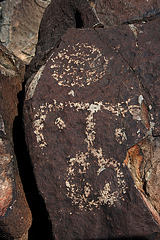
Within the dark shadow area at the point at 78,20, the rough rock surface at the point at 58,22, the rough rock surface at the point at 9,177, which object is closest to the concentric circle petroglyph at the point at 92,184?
the rough rock surface at the point at 9,177

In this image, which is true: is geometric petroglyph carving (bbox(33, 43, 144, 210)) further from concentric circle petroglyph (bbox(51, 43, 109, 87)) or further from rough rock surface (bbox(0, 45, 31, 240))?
rough rock surface (bbox(0, 45, 31, 240))

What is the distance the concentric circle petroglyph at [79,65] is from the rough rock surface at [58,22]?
308 millimetres

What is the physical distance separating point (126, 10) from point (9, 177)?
4.62 ft

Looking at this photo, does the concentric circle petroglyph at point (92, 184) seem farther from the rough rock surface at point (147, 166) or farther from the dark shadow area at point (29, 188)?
the dark shadow area at point (29, 188)

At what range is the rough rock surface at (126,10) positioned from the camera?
1.79 m

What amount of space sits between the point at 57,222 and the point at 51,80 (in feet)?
2.38

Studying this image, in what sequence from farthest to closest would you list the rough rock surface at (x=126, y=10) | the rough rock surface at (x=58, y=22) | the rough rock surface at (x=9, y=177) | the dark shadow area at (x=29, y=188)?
the rough rock surface at (x=126, y=10), the rough rock surface at (x=58, y=22), the dark shadow area at (x=29, y=188), the rough rock surface at (x=9, y=177)

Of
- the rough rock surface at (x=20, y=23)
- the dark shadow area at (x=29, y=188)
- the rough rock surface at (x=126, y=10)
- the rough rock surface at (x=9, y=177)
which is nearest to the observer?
the rough rock surface at (x=9, y=177)

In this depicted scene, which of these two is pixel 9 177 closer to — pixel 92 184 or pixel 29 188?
pixel 29 188

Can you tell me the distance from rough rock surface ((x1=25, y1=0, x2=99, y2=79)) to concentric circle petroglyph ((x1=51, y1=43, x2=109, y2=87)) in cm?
31

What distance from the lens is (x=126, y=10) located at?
6.03 ft

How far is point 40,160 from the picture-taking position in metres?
1.27

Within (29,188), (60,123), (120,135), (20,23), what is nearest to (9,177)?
(29,188)

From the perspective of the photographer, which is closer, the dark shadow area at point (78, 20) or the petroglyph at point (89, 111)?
the petroglyph at point (89, 111)
